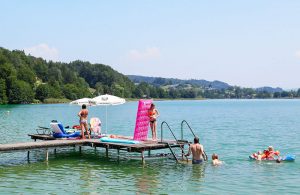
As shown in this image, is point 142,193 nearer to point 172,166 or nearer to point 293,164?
point 172,166

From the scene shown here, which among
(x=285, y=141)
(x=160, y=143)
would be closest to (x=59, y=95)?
(x=285, y=141)

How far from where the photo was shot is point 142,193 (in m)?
17.9

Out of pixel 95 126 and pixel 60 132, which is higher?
pixel 95 126

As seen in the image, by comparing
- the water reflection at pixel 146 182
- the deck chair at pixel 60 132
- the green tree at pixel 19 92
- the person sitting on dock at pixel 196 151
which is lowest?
the water reflection at pixel 146 182

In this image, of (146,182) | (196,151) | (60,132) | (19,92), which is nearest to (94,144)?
(60,132)

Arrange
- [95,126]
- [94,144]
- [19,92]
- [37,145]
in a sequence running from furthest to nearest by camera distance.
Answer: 1. [19,92]
2. [95,126]
3. [94,144]
4. [37,145]

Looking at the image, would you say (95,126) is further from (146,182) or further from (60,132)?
(146,182)

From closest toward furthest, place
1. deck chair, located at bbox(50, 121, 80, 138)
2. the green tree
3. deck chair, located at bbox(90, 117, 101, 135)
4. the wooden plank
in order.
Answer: the wooden plank < deck chair, located at bbox(50, 121, 80, 138) < deck chair, located at bbox(90, 117, 101, 135) < the green tree

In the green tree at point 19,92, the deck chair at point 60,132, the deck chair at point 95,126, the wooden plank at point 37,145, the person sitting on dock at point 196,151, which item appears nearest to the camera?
the person sitting on dock at point 196,151

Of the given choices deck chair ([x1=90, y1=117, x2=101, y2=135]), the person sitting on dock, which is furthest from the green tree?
the person sitting on dock

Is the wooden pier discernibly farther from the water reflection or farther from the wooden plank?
the water reflection

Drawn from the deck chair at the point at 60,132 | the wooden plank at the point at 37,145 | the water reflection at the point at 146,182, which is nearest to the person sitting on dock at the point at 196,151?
the water reflection at the point at 146,182

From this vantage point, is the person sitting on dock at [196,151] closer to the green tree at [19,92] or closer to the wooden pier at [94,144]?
the wooden pier at [94,144]

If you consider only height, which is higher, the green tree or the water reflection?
the green tree
